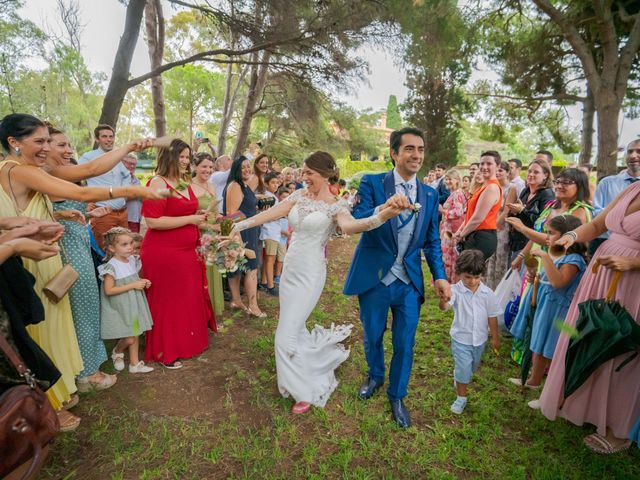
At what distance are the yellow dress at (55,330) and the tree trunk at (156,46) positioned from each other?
7714 mm

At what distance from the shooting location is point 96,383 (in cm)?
355

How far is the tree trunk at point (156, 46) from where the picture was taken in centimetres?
952

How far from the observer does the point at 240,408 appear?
134 inches

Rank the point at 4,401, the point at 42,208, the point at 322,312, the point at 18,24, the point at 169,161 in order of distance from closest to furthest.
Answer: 1. the point at 4,401
2. the point at 42,208
3. the point at 169,161
4. the point at 322,312
5. the point at 18,24

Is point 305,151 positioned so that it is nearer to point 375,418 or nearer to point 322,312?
point 322,312

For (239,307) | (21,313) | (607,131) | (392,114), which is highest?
(392,114)

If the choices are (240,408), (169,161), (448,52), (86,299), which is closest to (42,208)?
(86,299)

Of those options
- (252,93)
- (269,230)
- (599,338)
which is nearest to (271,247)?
(269,230)

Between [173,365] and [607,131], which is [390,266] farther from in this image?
[607,131]

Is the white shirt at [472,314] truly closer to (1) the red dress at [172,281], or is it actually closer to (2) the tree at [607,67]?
(1) the red dress at [172,281]

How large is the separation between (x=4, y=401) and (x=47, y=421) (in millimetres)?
225

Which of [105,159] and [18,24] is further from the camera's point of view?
[18,24]

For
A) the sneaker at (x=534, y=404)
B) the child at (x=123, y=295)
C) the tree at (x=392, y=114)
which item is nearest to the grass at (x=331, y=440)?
the sneaker at (x=534, y=404)

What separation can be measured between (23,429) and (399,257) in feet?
8.75
